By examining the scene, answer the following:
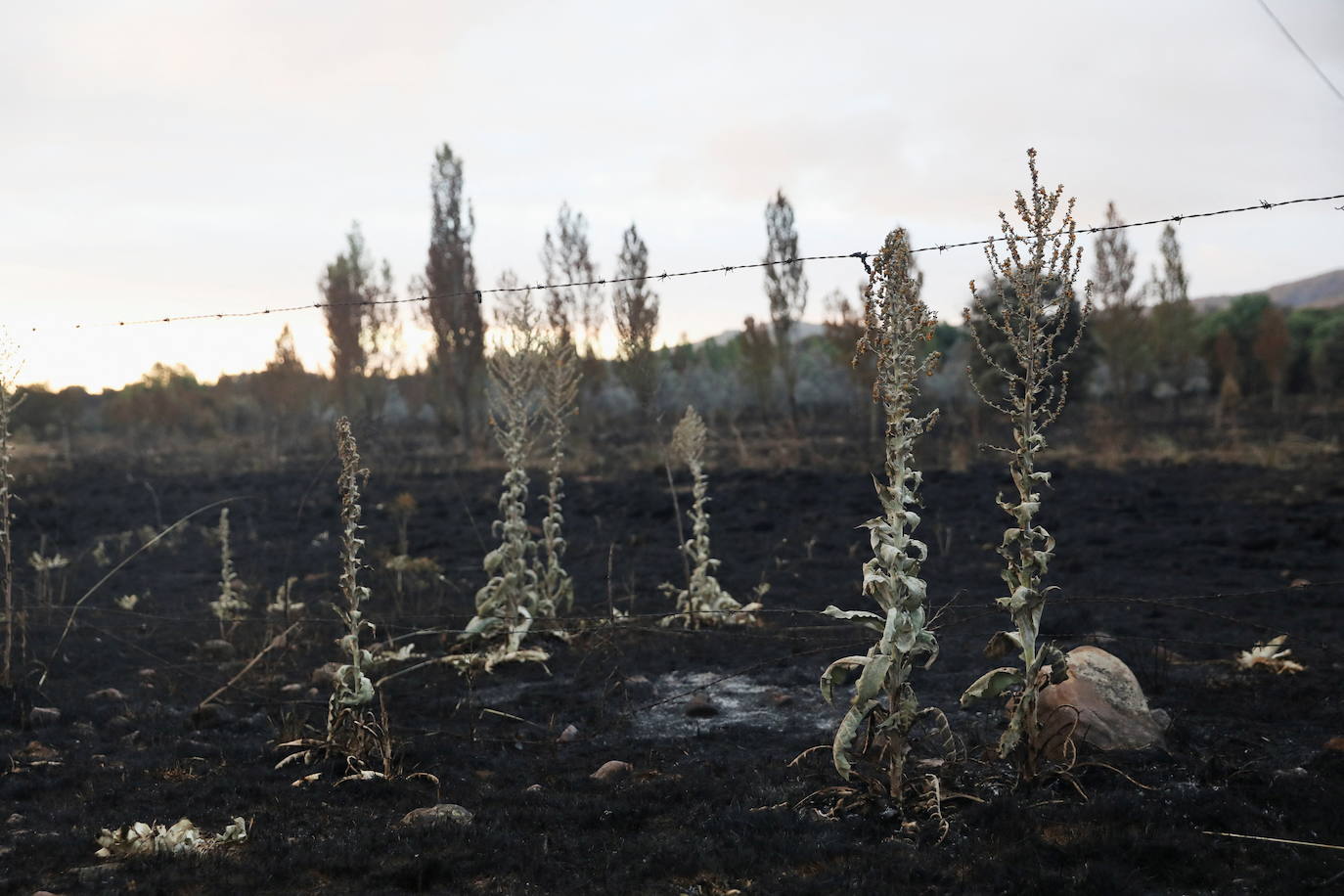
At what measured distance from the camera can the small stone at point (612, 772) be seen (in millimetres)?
4574

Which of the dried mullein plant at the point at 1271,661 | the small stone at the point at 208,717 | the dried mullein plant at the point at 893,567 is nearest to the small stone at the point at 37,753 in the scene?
the small stone at the point at 208,717

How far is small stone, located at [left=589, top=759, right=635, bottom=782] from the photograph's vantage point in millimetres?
4574

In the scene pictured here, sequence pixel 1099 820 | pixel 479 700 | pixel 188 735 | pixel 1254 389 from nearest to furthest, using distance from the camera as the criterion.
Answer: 1. pixel 1099 820
2. pixel 188 735
3. pixel 479 700
4. pixel 1254 389

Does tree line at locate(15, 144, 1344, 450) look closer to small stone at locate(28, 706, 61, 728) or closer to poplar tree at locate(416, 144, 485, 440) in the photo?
poplar tree at locate(416, 144, 485, 440)

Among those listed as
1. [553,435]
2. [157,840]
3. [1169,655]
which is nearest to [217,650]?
[553,435]

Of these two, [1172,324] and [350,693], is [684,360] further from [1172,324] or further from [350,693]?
[350,693]

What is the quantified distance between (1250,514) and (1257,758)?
1037cm

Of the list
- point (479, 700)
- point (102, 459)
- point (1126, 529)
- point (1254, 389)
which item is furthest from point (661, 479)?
point (1254, 389)

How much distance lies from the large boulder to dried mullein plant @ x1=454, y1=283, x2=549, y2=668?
125 inches

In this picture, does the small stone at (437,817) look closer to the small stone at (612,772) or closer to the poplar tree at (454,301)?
the small stone at (612,772)

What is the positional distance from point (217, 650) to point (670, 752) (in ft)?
13.2

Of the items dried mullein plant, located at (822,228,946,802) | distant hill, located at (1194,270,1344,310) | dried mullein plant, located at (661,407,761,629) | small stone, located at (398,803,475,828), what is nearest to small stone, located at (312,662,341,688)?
dried mullein plant, located at (661,407,761,629)

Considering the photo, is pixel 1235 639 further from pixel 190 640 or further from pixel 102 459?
pixel 102 459

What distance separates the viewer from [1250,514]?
13422 millimetres
